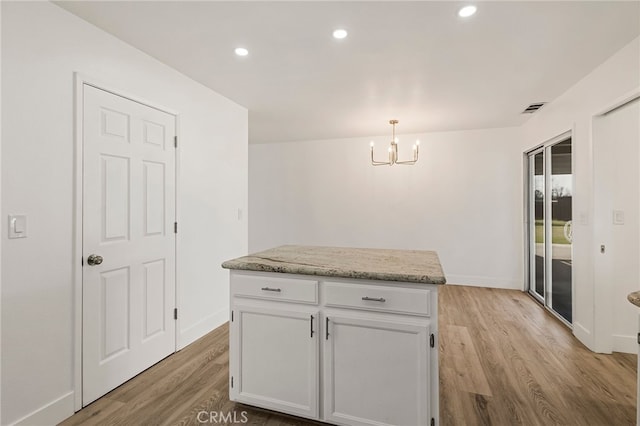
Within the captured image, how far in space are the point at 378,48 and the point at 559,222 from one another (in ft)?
9.66

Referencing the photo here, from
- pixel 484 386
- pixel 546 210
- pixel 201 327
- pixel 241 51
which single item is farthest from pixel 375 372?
pixel 546 210

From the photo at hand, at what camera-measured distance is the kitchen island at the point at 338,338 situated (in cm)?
157

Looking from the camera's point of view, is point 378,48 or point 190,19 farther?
point 378,48

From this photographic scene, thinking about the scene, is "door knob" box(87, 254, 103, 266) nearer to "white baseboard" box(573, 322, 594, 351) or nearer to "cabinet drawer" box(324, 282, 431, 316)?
"cabinet drawer" box(324, 282, 431, 316)

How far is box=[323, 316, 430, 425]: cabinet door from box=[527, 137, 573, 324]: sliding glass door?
2711mm

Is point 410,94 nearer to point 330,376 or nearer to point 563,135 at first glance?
point 563,135

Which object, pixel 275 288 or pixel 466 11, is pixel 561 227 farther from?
pixel 275 288

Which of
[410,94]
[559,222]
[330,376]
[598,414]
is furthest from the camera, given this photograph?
[559,222]

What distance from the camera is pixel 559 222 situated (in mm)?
3555

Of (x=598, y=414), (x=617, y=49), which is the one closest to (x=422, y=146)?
(x=617, y=49)

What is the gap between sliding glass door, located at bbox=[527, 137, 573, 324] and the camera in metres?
3.43

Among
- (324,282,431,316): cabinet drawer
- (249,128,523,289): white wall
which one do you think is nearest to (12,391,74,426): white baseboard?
(324,282,431,316): cabinet drawer

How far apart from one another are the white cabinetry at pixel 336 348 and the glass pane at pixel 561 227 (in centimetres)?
279

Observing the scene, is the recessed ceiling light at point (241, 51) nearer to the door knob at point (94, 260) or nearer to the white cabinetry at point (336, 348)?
the white cabinetry at point (336, 348)
